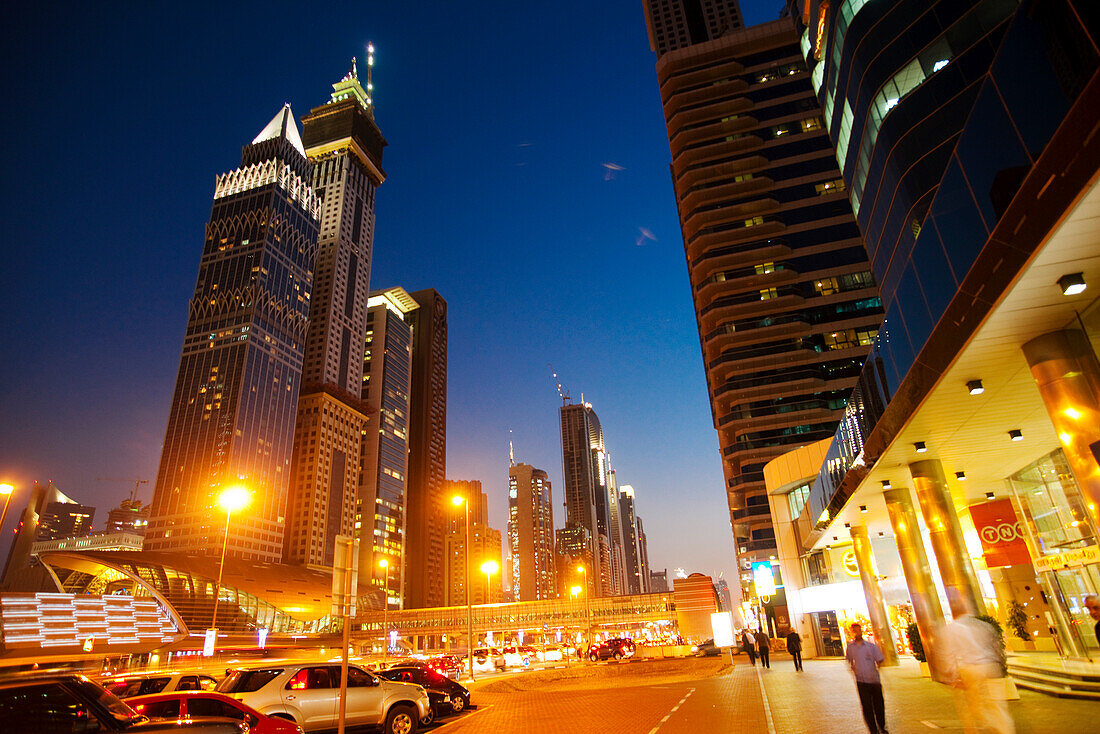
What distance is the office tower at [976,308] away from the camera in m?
8.12

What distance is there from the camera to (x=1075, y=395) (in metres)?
9.80

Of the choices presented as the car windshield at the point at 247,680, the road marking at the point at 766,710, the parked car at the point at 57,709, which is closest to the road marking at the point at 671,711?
the road marking at the point at 766,710

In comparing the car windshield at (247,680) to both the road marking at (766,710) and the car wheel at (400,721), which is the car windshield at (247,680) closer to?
the car wheel at (400,721)

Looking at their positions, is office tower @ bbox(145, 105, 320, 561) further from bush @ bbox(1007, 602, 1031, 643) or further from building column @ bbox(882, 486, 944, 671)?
bush @ bbox(1007, 602, 1031, 643)

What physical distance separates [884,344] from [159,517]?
16200 cm

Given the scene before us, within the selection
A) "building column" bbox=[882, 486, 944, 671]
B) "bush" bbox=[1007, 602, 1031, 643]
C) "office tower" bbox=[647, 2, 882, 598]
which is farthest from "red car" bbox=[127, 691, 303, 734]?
"office tower" bbox=[647, 2, 882, 598]

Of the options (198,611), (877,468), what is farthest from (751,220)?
(198,611)

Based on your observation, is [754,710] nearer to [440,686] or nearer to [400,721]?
[400,721]

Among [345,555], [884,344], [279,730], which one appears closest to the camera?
[279,730]

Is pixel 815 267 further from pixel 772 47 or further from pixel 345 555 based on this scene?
pixel 345 555

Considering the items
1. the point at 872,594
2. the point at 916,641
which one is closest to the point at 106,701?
the point at 916,641

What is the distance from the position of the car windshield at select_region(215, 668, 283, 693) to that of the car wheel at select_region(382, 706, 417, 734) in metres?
2.62

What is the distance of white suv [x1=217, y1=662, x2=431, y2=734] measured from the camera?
12195 millimetres

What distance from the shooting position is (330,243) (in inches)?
7781
